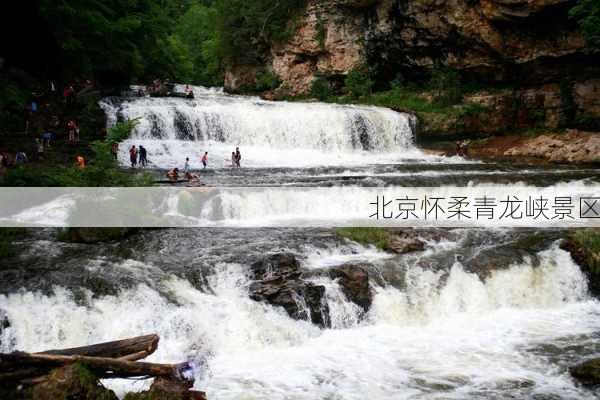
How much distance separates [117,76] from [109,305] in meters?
28.7

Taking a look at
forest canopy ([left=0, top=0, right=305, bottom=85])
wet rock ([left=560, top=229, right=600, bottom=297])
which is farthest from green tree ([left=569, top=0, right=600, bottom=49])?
forest canopy ([left=0, top=0, right=305, bottom=85])

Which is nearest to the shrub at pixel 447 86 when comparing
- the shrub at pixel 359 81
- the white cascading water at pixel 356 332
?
the shrub at pixel 359 81

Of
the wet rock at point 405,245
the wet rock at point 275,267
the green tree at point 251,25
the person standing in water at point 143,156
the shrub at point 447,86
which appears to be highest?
the green tree at point 251,25

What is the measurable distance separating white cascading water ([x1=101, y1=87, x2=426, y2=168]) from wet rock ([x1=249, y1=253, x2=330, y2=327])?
13.9m

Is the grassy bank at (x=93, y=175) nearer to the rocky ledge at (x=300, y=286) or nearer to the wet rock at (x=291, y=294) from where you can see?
the rocky ledge at (x=300, y=286)

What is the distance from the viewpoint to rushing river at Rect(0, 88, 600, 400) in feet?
29.7

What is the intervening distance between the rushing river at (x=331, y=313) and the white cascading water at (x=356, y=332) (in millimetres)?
27

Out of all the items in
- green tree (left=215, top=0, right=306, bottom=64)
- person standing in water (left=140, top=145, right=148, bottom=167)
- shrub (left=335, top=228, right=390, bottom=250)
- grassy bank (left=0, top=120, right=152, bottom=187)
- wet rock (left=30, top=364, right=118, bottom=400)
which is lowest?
wet rock (left=30, top=364, right=118, bottom=400)

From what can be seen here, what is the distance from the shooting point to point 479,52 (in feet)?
101

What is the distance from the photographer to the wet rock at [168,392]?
21.6 ft

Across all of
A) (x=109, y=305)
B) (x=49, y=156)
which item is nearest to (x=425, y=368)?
(x=109, y=305)

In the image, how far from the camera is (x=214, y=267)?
12094mm

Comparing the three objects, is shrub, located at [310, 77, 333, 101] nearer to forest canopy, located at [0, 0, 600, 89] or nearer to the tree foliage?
forest canopy, located at [0, 0, 600, 89]

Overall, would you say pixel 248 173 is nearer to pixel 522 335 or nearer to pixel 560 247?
→ pixel 560 247
